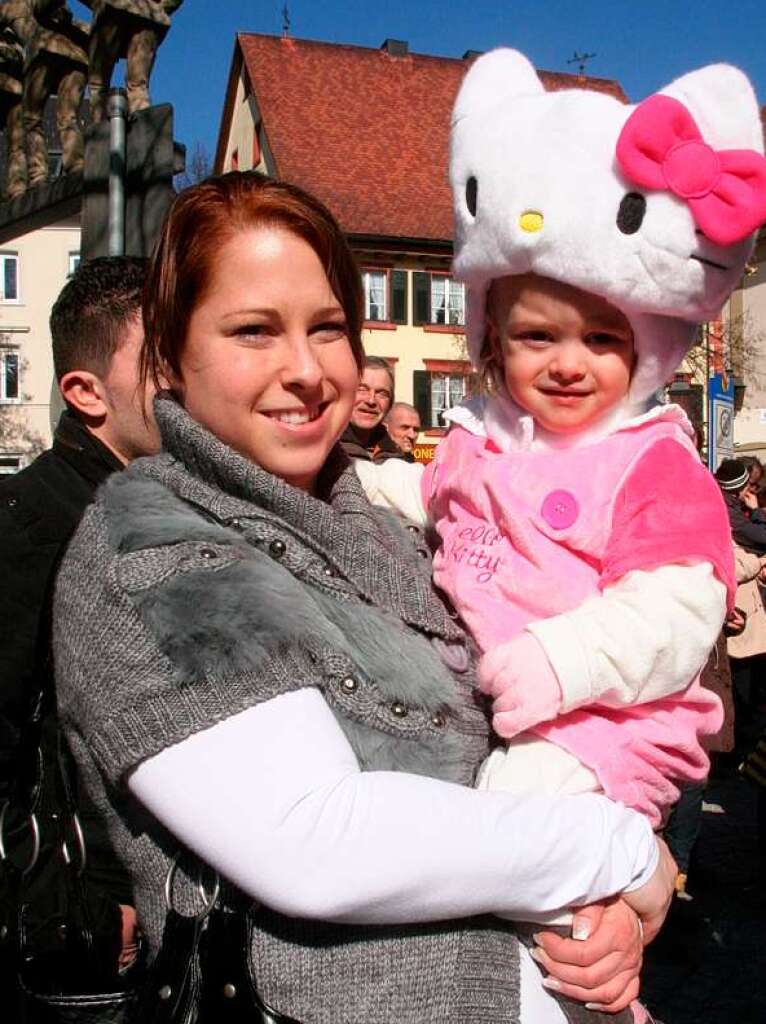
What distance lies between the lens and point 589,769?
1.72m

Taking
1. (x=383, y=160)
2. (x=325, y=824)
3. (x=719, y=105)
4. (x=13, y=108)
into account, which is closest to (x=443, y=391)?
(x=383, y=160)

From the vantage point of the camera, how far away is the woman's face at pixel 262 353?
169cm

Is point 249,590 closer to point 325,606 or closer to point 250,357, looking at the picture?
point 325,606

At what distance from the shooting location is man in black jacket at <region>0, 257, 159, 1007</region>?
2.12 meters

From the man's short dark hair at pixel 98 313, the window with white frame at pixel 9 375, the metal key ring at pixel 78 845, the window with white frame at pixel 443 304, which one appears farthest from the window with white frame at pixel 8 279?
the metal key ring at pixel 78 845

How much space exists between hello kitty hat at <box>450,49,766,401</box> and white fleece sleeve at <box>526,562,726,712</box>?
50 cm

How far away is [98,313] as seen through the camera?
3.19 meters

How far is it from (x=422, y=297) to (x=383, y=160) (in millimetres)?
4255

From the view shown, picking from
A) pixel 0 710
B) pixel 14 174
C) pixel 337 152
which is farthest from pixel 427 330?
pixel 0 710

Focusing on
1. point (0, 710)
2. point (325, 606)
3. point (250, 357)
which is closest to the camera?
point (325, 606)

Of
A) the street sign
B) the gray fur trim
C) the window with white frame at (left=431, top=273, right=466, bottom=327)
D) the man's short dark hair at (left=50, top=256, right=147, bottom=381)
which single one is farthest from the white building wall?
the gray fur trim

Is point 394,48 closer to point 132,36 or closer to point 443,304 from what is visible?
point 443,304

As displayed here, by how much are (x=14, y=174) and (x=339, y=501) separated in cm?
616

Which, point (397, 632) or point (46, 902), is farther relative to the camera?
point (46, 902)
